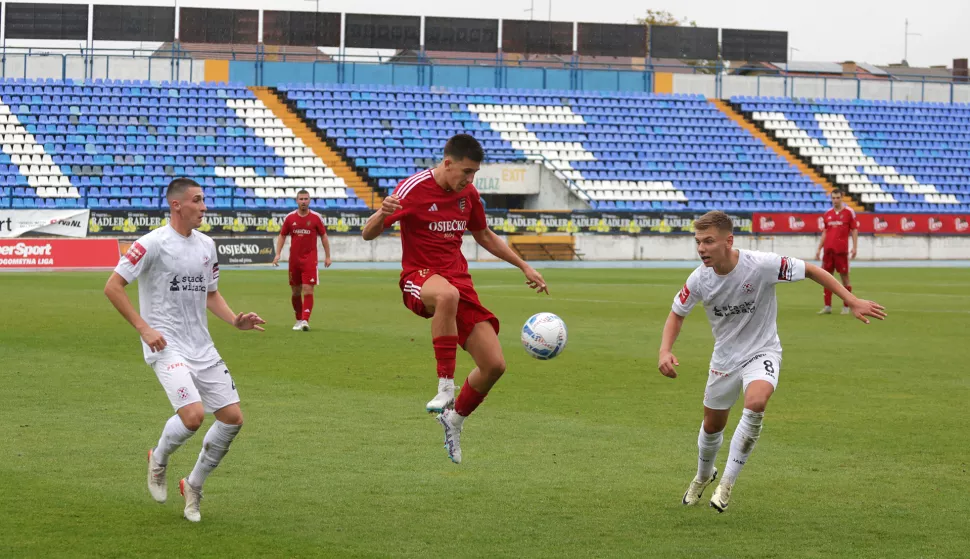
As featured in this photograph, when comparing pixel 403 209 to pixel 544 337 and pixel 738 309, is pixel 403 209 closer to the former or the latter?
pixel 544 337

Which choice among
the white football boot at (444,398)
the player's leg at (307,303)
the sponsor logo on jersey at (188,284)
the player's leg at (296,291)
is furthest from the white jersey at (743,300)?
the player's leg at (296,291)

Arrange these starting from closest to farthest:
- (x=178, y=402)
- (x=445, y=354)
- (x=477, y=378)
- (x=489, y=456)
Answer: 1. (x=178, y=402)
2. (x=445, y=354)
3. (x=477, y=378)
4. (x=489, y=456)

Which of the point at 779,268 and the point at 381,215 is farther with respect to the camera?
the point at 381,215

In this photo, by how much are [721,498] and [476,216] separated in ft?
9.34

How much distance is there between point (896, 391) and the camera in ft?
41.5

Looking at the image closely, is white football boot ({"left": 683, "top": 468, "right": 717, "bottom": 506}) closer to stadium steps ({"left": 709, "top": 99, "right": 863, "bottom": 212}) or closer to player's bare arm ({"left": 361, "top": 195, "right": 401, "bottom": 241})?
player's bare arm ({"left": 361, "top": 195, "right": 401, "bottom": 241})

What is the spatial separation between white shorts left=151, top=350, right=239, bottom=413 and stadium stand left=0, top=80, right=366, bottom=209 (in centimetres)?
3365

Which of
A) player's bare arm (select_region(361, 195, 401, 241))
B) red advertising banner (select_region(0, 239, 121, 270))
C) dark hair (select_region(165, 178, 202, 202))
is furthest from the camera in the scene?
red advertising banner (select_region(0, 239, 121, 270))

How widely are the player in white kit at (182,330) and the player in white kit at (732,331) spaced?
2.63 metres

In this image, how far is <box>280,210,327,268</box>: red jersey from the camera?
1942cm

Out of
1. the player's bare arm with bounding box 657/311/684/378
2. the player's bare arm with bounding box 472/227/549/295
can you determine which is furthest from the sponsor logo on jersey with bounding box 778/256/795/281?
the player's bare arm with bounding box 472/227/549/295

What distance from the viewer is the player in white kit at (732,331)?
7.32 meters

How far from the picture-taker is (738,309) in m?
7.56

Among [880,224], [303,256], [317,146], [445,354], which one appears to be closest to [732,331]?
[445,354]
